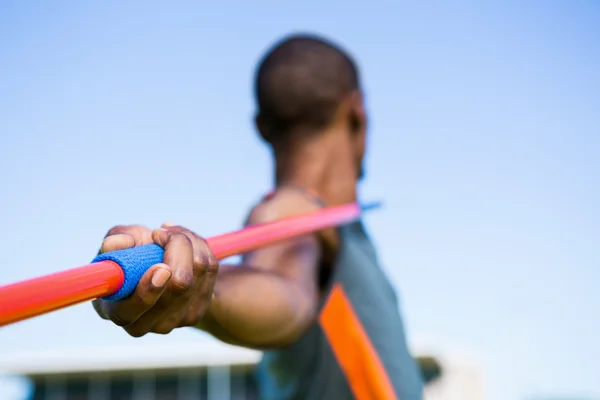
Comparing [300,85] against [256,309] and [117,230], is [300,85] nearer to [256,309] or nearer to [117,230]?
[256,309]

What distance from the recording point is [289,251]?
118 cm

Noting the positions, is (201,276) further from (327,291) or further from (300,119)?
(300,119)

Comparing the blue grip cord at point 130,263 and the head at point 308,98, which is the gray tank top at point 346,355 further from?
the blue grip cord at point 130,263

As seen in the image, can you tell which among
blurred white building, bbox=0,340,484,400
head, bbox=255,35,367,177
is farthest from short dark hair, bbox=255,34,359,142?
blurred white building, bbox=0,340,484,400

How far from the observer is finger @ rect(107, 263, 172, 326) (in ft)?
1.89

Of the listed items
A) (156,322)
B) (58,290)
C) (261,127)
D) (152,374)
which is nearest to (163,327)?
(156,322)

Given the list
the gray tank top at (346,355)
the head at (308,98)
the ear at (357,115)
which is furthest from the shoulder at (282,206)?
the ear at (357,115)

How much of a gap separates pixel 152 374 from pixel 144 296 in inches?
677

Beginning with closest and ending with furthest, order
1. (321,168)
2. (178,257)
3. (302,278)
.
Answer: (178,257) < (302,278) < (321,168)

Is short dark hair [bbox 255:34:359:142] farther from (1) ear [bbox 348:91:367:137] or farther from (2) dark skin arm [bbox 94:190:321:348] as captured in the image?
(2) dark skin arm [bbox 94:190:321:348]

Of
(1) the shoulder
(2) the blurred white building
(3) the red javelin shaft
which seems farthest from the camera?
(2) the blurred white building

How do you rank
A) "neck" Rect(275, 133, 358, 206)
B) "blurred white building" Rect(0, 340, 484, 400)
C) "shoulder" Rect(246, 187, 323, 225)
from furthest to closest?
"blurred white building" Rect(0, 340, 484, 400) < "neck" Rect(275, 133, 358, 206) < "shoulder" Rect(246, 187, 323, 225)

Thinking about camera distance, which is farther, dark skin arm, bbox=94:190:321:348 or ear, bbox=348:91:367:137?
ear, bbox=348:91:367:137

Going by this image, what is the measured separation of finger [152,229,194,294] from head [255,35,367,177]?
0.94m
